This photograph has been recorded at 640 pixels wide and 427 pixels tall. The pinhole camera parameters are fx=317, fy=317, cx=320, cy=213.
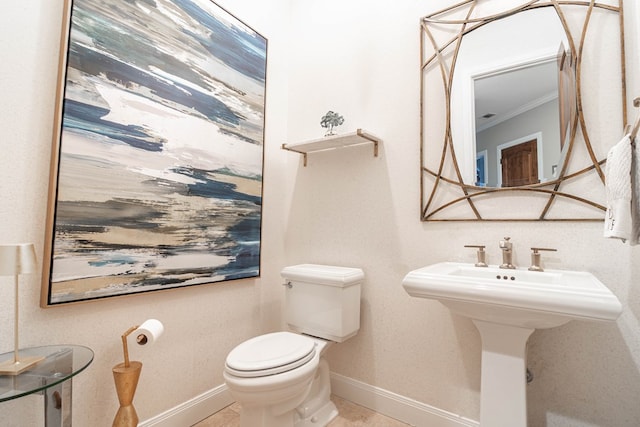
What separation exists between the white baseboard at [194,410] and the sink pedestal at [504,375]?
133 centimetres

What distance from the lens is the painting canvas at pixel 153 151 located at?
1.24m

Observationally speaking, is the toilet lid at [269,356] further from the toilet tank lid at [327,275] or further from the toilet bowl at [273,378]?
the toilet tank lid at [327,275]

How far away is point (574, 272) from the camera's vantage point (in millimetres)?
1244

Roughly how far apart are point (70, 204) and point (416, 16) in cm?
190

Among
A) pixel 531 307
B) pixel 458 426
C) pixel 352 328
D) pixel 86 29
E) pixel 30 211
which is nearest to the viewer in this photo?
pixel 531 307

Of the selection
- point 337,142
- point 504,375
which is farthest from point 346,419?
point 337,142

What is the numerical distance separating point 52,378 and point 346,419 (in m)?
1.33

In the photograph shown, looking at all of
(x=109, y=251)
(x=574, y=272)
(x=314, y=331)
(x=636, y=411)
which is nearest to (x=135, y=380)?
(x=109, y=251)

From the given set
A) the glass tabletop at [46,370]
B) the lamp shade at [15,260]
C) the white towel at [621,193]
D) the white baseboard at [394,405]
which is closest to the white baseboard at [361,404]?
the white baseboard at [394,405]

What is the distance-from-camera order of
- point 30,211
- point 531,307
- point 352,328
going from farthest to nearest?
1. point 352,328
2. point 30,211
3. point 531,307

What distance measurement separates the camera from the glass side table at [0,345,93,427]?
91cm

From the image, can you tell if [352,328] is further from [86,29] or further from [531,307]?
[86,29]

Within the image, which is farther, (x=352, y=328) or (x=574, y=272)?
(x=352, y=328)

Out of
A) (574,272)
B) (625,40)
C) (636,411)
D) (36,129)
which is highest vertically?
(625,40)
